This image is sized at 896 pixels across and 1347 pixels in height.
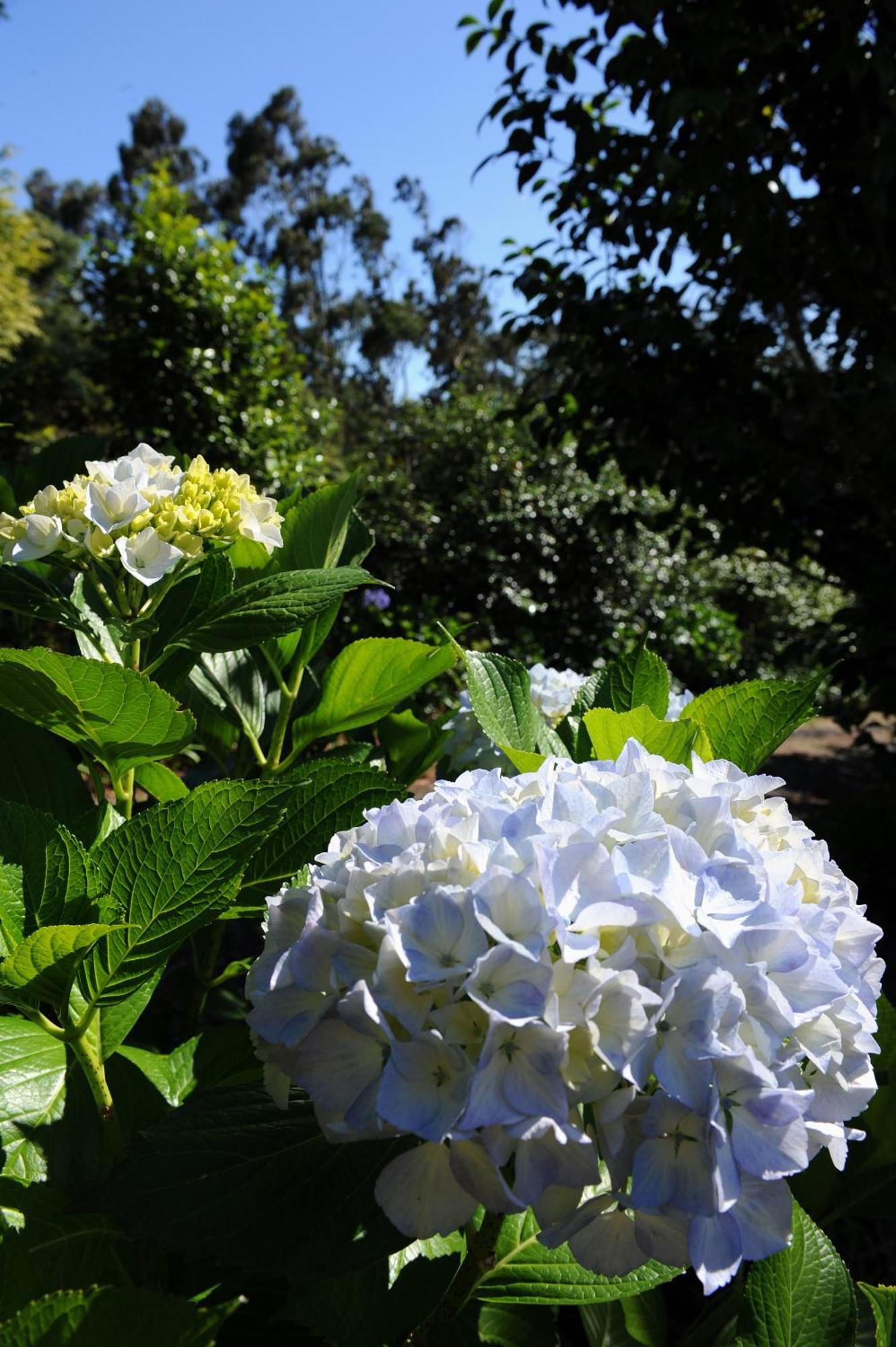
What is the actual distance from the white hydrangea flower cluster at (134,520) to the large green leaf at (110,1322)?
649mm

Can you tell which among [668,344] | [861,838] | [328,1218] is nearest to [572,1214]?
[328,1218]

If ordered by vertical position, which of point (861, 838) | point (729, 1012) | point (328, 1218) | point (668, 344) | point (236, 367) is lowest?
point (861, 838)

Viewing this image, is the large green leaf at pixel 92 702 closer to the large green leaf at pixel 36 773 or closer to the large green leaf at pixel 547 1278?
the large green leaf at pixel 36 773

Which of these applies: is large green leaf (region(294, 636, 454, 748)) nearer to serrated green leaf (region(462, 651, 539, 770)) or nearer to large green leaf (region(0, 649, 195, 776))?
serrated green leaf (region(462, 651, 539, 770))

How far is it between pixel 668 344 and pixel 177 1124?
329cm

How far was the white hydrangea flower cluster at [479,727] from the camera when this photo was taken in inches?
63.0

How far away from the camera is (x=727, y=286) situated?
12.4 ft

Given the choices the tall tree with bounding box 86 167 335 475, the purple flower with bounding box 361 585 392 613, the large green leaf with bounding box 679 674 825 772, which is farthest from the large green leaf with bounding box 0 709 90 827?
the tall tree with bounding box 86 167 335 475

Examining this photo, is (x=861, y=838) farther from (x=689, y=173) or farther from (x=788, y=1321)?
(x=788, y=1321)

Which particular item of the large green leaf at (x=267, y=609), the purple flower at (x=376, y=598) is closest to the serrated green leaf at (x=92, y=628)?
the large green leaf at (x=267, y=609)

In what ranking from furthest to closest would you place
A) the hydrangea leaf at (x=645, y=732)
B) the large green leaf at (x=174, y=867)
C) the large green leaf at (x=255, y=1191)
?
the hydrangea leaf at (x=645, y=732)
the large green leaf at (x=174, y=867)
the large green leaf at (x=255, y=1191)

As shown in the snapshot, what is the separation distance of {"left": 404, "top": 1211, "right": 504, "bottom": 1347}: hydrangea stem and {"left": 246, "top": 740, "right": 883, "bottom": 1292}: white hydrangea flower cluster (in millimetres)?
166

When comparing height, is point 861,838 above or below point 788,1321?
below

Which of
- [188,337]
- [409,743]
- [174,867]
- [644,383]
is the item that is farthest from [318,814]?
[188,337]
